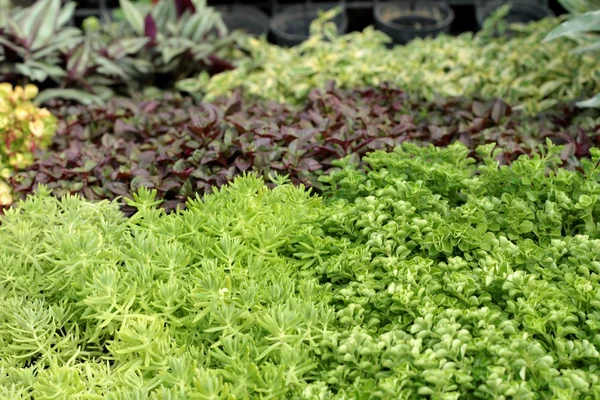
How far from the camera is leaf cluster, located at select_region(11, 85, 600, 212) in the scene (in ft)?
7.63

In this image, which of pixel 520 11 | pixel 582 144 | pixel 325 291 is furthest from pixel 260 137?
pixel 520 11

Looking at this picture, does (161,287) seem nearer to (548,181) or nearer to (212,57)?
(548,181)

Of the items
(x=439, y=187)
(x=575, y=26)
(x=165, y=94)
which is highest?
(x=575, y=26)

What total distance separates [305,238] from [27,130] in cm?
151

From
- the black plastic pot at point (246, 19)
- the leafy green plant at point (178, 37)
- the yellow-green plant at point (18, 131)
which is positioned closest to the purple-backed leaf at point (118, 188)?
the yellow-green plant at point (18, 131)

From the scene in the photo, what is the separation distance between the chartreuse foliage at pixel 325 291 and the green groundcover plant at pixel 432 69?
1.29 m

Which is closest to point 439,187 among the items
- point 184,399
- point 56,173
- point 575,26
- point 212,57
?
point 184,399

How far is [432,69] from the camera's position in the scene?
344 cm

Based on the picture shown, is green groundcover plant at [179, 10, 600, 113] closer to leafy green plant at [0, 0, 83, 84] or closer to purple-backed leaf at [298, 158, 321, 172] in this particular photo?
leafy green plant at [0, 0, 83, 84]

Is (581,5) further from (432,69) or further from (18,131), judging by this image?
(18,131)

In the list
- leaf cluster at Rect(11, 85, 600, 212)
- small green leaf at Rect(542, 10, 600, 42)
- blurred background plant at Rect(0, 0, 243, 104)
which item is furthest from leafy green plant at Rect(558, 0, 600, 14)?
blurred background plant at Rect(0, 0, 243, 104)

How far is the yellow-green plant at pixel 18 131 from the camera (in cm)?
264

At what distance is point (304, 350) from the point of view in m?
1.43

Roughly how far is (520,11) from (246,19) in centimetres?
181
